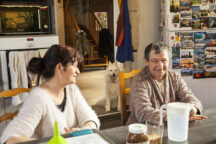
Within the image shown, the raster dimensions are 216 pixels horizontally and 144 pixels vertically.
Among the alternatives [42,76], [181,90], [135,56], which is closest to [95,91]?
[135,56]

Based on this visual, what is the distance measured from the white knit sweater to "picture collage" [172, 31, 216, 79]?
5.41 ft

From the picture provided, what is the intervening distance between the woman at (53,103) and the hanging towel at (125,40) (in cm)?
153

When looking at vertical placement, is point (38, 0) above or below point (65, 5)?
below

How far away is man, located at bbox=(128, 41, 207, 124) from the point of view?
161 centimetres

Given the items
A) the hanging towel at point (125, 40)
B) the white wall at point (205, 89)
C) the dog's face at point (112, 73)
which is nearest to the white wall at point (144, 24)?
the hanging towel at point (125, 40)

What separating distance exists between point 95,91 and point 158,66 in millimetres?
3203

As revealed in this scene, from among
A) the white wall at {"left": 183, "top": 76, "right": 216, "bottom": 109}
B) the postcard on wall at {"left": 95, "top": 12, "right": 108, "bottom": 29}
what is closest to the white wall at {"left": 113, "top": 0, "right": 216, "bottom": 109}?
the white wall at {"left": 183, "top": 76, "right": 216, "bottom": 109}

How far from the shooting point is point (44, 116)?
128 centimetres

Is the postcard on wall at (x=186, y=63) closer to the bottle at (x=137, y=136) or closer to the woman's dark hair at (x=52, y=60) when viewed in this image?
the woman's dark hair at (x=52, y=60)

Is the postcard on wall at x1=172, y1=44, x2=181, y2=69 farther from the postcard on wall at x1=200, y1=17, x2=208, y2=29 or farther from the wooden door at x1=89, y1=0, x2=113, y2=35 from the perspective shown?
the wooden door at x1=89, y1=0, x2=113, y2=35

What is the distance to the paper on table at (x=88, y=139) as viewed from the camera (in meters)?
0.99

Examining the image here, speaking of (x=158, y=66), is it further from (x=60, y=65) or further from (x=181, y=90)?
(x=60, y=65)

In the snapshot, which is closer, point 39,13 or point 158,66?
point 158,66

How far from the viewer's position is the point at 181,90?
71.1 inches
